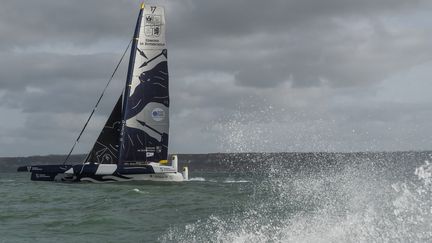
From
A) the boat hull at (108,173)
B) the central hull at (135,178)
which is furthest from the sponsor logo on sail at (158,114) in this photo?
the central hull at (135,178)

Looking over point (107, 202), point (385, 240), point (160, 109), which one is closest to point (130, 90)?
point (160, 109)

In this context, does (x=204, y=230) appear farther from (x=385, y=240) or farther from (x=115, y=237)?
(x=385, y=240)

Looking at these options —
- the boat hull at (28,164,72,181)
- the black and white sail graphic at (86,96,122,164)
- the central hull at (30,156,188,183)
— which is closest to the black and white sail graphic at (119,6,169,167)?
the black and white sail graphic at (86,96,122,164)

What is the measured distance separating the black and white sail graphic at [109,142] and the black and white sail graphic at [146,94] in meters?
0.85

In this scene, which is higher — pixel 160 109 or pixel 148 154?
pixel 160 109

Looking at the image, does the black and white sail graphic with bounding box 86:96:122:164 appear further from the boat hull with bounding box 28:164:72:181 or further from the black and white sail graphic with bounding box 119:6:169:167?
the boat hull with bounding box 28:164:72:181

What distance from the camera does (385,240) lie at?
50.0ft

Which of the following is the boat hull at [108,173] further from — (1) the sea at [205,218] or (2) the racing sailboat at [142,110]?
(1) the sea at [205,218]

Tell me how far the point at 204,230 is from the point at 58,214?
7.70 metres

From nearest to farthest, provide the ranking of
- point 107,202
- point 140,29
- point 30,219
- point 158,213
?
point 30,219
point 158,213
point 107,202
point 140,29

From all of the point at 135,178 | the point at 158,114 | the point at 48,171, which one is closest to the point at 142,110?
the point at 158,114

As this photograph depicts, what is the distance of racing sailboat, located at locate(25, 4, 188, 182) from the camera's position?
48.4 metres

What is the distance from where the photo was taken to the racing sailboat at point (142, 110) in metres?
48.4

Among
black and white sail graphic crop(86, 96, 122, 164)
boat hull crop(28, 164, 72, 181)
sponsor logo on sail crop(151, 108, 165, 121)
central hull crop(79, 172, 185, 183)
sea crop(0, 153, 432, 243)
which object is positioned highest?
sponsor logo on sail crop(151, 108, 165, 121)
